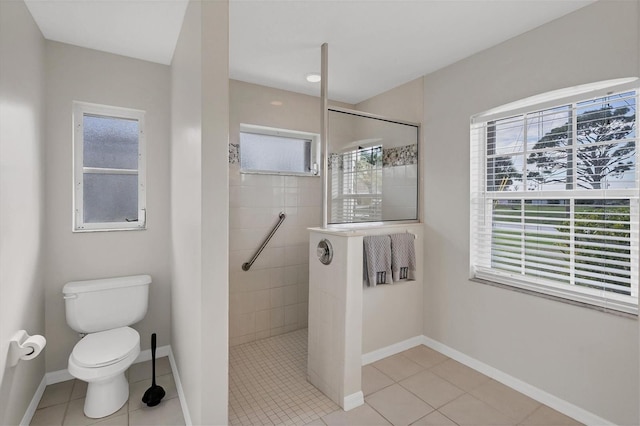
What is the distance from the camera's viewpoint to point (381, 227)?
8.53 feet

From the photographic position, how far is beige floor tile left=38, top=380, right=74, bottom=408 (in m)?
2.07

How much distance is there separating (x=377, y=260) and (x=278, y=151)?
1493mm

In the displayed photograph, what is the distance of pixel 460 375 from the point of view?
2389 mm

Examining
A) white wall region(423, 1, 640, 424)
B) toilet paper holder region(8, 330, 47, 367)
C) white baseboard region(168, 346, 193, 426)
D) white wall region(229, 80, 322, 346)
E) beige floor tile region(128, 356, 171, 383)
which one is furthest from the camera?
white wall region(229, 80, 322, 346)

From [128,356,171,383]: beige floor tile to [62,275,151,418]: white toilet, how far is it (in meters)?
0.22

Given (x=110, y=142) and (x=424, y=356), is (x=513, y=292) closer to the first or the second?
(x=424, y=356)

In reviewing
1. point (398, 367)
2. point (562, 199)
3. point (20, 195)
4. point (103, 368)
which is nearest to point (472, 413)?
point (398, 367)

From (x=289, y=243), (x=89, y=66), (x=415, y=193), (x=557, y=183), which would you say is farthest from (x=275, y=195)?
(x=557, y=183)

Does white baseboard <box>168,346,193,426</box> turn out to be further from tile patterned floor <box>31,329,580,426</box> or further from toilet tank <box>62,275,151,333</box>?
toilet tank <box>62,275,151,333</box>

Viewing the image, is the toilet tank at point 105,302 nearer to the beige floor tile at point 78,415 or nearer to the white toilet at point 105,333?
the white toilet at point 105,333

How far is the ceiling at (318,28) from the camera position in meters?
1.86

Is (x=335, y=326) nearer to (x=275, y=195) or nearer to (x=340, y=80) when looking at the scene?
(x=275, y=195)

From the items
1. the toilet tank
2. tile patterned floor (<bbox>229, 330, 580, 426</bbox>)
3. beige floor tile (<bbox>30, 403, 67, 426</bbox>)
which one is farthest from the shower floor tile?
beige floor tile (<bbox>30, 403, 67, 426</bbox>)

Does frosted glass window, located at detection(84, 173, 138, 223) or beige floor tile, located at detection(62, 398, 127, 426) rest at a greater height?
frosted glass window, located at detection(84, 173, 138, 223)
